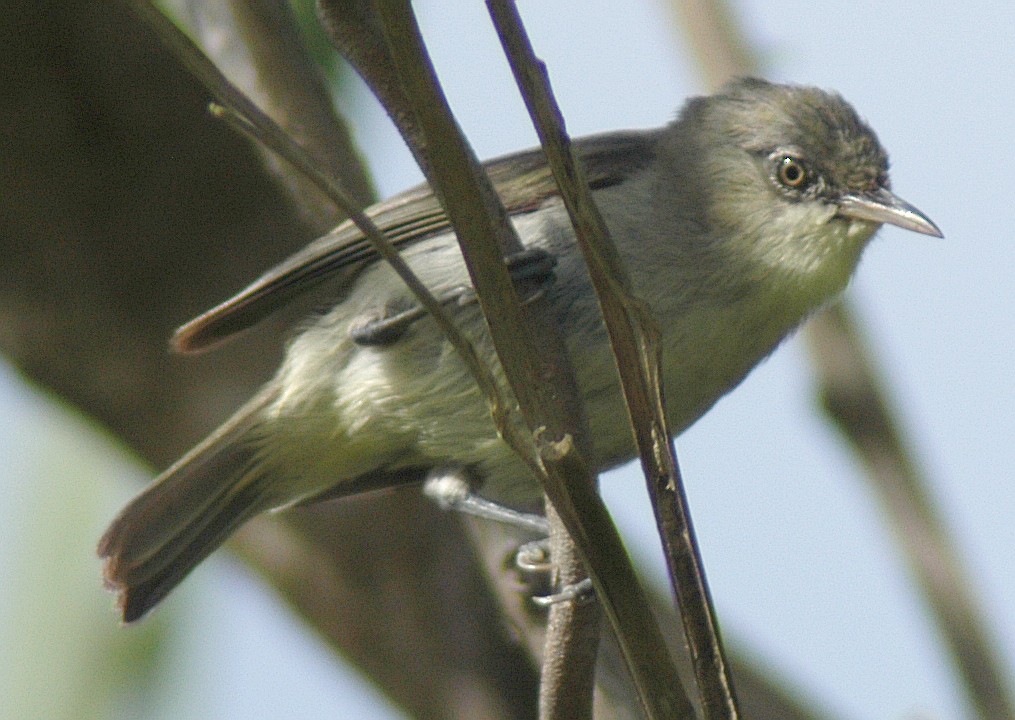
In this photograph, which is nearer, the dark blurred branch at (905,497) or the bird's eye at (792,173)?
the dark blurred branch at (905,497)

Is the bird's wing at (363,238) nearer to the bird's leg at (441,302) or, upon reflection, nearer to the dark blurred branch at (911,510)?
the bird's leg at (441,302)

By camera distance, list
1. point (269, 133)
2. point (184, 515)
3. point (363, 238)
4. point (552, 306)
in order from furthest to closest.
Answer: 1. point (184, 515)
2. point (363, 238)
3. point (552, 306)
4. point (269, 133)

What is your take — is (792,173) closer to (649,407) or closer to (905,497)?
(905,497)

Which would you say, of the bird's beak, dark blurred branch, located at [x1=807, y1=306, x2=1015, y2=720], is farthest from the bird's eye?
dark blurred branch, located at [x1=807, y1=306, x2=1015, y2=720]

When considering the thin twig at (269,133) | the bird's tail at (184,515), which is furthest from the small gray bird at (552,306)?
the thin twig at (269,133)

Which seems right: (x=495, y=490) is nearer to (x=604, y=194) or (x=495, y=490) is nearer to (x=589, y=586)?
(x=604, y=194)

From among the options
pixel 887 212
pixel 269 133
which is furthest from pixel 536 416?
pixel 887 212

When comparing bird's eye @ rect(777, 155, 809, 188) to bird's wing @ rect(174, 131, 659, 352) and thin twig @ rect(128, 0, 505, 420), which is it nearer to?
bird's wing @ rect(174, 131, 659, 352)

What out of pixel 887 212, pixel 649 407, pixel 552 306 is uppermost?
pixel 649 407

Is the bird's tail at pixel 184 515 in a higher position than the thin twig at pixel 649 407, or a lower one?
lower
